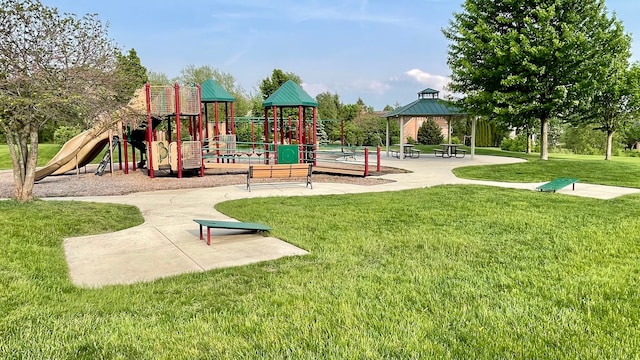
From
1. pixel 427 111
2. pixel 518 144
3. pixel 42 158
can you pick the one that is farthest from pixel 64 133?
pixel 518 144

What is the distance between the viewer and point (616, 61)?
20672mm

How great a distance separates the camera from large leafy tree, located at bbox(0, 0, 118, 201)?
24.7 feet

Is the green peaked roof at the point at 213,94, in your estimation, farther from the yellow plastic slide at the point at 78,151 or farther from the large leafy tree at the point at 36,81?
the large leafy tree at the point at 36,81

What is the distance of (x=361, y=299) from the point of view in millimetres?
3855

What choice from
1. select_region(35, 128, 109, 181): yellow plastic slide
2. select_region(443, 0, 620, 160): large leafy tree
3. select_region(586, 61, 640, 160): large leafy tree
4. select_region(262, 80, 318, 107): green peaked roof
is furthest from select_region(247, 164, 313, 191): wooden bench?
select_region(586, 61, 640, 160): large leafy tree

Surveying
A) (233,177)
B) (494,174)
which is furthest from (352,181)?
(494,174)

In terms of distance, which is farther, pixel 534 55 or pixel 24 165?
pixel 534 55

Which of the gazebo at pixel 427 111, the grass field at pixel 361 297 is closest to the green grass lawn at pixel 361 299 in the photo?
the grass field at pixel 361 297

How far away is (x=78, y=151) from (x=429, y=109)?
1751cm

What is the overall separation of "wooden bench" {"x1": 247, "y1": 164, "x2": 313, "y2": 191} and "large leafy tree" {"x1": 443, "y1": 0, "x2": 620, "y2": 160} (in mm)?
11179

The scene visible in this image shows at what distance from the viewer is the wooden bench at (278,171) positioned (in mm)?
11945

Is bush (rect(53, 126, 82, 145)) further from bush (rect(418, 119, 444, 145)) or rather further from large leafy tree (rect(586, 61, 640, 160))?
bush (rect(418, 119, 444, 145))

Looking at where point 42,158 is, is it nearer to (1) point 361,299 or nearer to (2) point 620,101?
(1) point 361,299

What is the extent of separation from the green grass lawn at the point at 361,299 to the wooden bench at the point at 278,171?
513 centimetres
